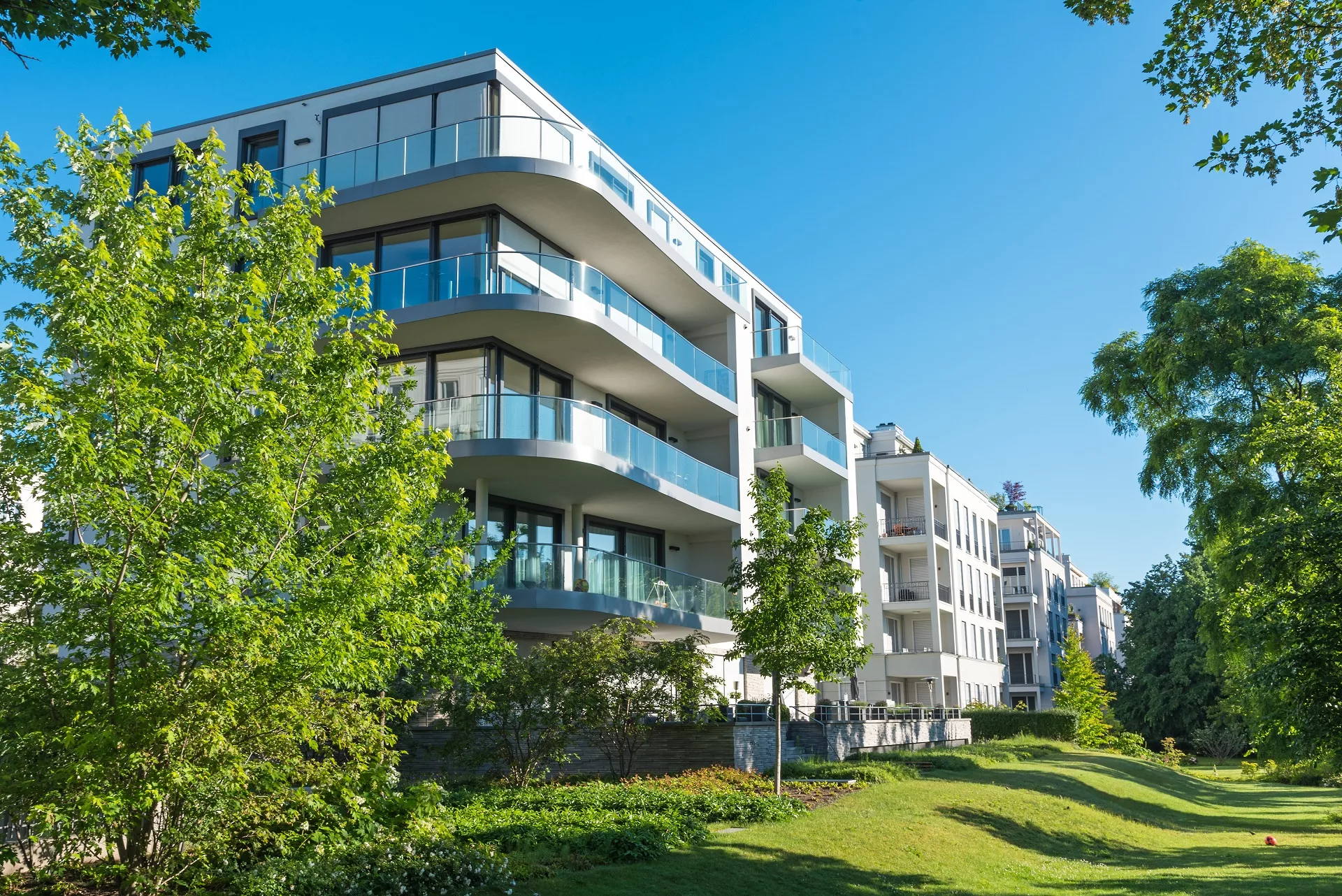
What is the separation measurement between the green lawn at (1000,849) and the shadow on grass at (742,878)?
0.02m

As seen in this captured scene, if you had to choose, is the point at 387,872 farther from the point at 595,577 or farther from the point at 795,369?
the point at 795,369

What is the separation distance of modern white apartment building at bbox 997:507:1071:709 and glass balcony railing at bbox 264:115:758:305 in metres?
48.9

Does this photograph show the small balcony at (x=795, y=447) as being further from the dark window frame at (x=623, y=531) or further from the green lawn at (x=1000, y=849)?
the green lawn at (x=1000, y=849)

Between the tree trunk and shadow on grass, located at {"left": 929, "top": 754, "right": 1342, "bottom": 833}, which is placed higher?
the tree trunk

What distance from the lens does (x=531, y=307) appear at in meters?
23.1

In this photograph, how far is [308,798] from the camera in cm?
1020

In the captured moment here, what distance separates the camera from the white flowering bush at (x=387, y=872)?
9820 mm

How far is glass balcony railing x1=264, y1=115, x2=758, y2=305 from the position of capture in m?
23.9

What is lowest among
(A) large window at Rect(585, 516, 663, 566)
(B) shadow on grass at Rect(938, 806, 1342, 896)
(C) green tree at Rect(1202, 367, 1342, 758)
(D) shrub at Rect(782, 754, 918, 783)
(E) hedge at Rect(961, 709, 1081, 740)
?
(B) shadow on grass at Rect(938, 806, 1342, 896)

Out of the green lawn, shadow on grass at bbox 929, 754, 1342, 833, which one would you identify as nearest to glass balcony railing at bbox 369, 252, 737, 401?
the green lawn

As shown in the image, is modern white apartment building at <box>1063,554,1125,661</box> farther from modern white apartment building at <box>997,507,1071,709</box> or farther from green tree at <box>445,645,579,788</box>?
green tree at <box>445,645,579,788</box>

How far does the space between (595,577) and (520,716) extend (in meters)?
5.51

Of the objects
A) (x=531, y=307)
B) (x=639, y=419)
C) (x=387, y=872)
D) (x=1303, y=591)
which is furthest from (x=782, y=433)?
(x=387, y=872)

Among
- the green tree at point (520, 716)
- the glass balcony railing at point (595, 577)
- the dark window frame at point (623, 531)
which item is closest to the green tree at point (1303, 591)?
the glass balcony railing at point (595, 577)
